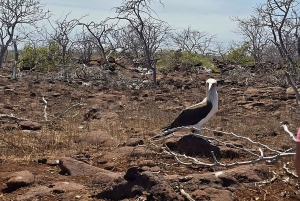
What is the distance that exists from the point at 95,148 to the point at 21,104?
4.76 m

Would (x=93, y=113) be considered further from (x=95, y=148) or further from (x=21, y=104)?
(x=95, y=148)

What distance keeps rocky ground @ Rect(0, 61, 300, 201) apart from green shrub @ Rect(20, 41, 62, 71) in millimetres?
2791

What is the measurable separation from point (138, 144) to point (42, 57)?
40.1 feet

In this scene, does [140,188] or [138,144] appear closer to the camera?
[140,188]

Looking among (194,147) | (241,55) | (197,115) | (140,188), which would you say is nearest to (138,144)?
(194,147)

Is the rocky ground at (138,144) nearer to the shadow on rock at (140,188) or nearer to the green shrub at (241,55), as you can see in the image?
the shadow on rock at (140,188)

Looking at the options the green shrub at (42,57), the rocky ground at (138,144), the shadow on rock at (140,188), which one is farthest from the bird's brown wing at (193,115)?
the green shrub at (42,57)

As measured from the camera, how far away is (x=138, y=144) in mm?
6031

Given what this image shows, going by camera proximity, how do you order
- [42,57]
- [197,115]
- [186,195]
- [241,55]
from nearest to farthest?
[186,195] → [197,115] → [42,57] → [241,55]

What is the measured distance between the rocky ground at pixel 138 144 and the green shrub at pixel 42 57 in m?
2.79

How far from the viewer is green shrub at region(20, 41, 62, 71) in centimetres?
1730

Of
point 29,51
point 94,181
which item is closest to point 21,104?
point 94,181

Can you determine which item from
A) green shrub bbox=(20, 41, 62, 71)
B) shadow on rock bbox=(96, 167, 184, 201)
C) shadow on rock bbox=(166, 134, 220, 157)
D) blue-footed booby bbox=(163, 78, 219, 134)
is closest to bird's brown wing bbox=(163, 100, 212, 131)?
blue-footed booby bbox=(163, 78, 219, 134)

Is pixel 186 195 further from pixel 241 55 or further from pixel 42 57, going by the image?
pixel 241 55
